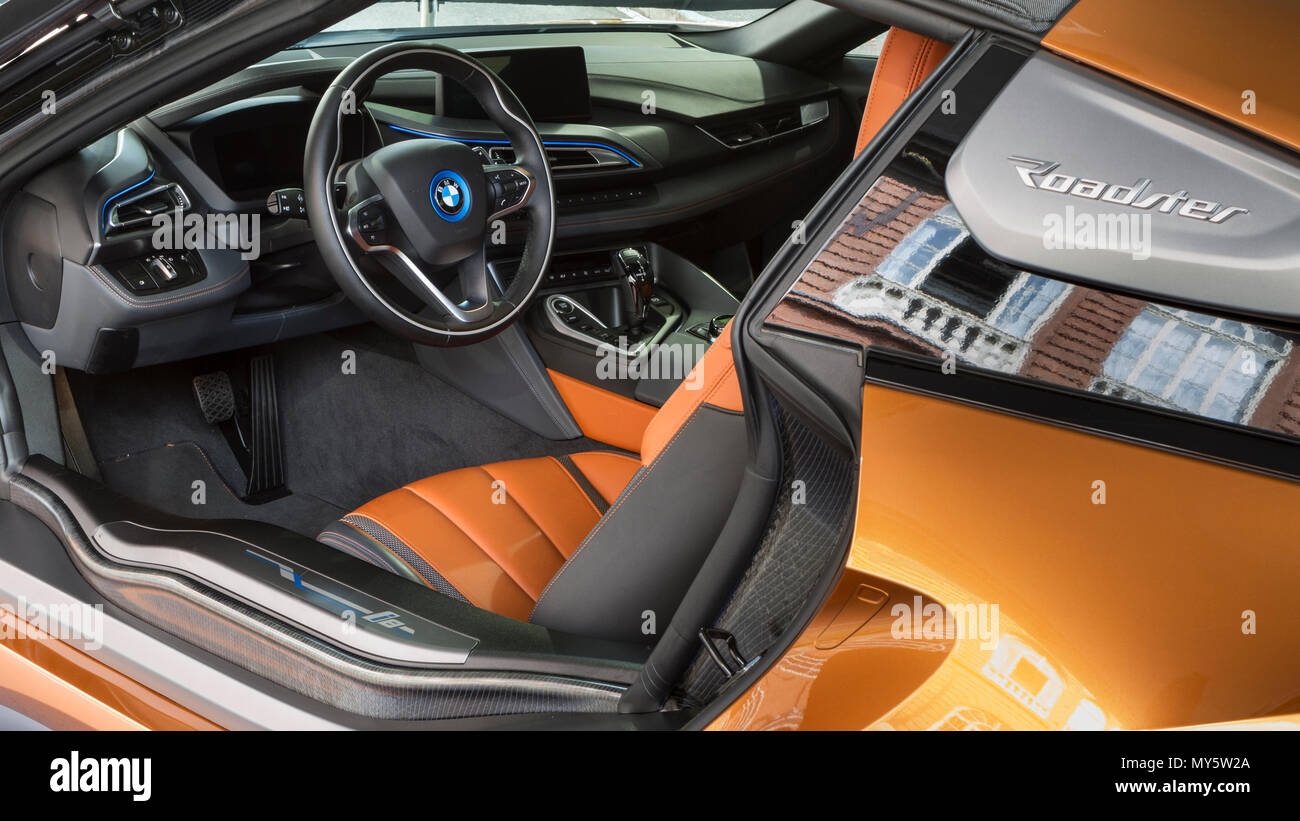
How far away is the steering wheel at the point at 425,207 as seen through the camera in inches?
59.5

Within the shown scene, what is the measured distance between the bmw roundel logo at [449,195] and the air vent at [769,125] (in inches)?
43.8

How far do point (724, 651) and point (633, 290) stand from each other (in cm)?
148

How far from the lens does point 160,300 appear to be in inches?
71.6

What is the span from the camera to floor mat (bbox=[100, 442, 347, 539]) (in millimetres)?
2172

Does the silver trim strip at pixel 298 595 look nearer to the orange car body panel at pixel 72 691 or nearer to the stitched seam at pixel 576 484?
the orange car body panel at pixel 72 691

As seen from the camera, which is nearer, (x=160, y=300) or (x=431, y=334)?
(x=431, y=334)

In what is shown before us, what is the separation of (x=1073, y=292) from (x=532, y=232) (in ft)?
3.82

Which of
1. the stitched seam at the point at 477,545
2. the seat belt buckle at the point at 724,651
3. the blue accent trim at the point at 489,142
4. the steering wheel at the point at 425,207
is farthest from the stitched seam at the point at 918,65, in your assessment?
the blue accent trim at the point at 489,142

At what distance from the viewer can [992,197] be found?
814mm

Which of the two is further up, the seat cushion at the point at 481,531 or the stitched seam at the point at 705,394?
the stitched seam at the point at 705,394
